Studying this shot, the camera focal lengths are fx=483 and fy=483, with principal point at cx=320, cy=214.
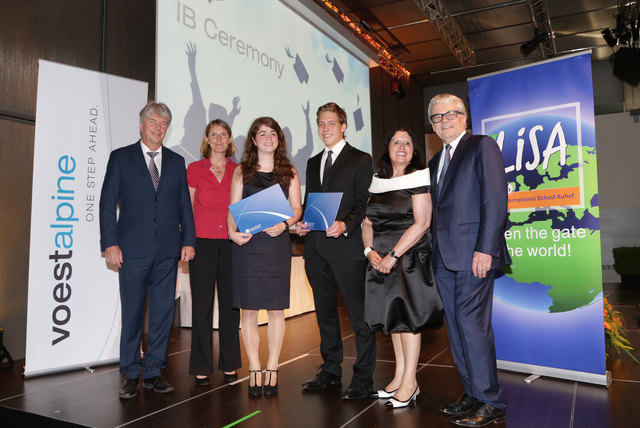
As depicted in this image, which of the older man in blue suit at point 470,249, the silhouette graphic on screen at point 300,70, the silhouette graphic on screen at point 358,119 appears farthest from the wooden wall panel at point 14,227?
the silhouette graphic on screen at point 358,119

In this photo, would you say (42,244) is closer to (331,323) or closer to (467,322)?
(331,323)

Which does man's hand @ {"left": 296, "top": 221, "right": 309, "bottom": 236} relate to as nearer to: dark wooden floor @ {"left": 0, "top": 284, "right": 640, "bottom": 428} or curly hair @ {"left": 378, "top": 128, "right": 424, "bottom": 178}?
curly hair @ {"left": 378, "top": 128, "right": 424, "bottom": 178}

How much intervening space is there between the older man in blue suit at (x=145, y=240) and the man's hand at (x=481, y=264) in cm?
166

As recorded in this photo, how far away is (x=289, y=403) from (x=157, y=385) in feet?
2.71

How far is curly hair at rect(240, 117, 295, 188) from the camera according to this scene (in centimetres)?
271

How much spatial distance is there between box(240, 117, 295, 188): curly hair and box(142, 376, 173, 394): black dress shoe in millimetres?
1270

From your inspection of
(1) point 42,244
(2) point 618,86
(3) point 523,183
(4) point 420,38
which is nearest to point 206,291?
(1) point 42,244

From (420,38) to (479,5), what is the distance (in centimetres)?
135

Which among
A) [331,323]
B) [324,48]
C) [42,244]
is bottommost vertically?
[331,323]

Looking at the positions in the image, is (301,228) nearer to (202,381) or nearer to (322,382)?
(322,382)

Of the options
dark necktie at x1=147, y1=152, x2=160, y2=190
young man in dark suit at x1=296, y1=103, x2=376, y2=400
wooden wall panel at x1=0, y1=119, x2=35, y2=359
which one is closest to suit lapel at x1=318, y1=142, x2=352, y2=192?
young man in dark suit at x1=296, y1=103, x2=376, y2=400

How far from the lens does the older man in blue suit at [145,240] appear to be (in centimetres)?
281

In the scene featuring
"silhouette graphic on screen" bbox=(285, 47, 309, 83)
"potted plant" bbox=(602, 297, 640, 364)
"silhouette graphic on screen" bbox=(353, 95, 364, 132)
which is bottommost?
"potted plant" bbox=(602, 297, 640, 364)

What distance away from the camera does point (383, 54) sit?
8.53 m
